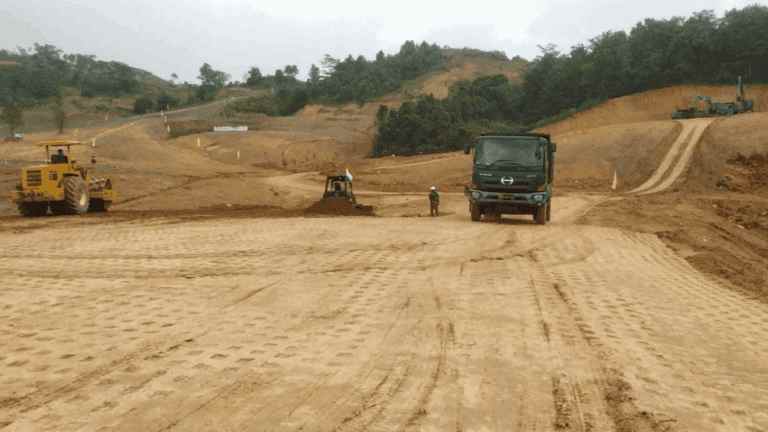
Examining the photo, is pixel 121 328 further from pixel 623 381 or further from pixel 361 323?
pixel 623 381

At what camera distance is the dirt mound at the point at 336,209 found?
23.0m

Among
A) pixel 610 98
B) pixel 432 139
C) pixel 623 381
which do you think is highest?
pixel 610 98

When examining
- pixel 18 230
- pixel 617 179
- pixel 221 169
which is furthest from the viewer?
pixel 221 169

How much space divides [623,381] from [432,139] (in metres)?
49.2

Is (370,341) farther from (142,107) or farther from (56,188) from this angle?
(142,107)

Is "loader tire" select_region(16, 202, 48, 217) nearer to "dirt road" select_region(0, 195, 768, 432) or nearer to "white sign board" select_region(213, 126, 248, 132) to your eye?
"dirt road" select_region(0, 195, 768, 432)

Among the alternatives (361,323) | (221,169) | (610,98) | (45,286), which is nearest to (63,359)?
(361,323)

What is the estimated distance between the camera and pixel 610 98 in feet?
219

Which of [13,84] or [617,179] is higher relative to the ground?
[13,84]

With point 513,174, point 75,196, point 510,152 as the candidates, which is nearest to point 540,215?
point 513,174

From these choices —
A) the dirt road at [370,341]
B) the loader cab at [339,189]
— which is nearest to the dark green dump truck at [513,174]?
the dirt road at [370,341]

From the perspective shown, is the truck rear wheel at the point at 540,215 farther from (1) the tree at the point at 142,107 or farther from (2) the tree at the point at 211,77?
(2) the tree at the point at 211,77

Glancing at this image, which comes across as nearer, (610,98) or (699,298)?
(699,298)

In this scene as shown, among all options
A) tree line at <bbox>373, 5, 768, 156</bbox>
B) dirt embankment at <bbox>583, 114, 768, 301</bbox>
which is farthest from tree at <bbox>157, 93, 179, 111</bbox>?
dirt embankment at <bbox>583, 114, 768, 301</bbox>
